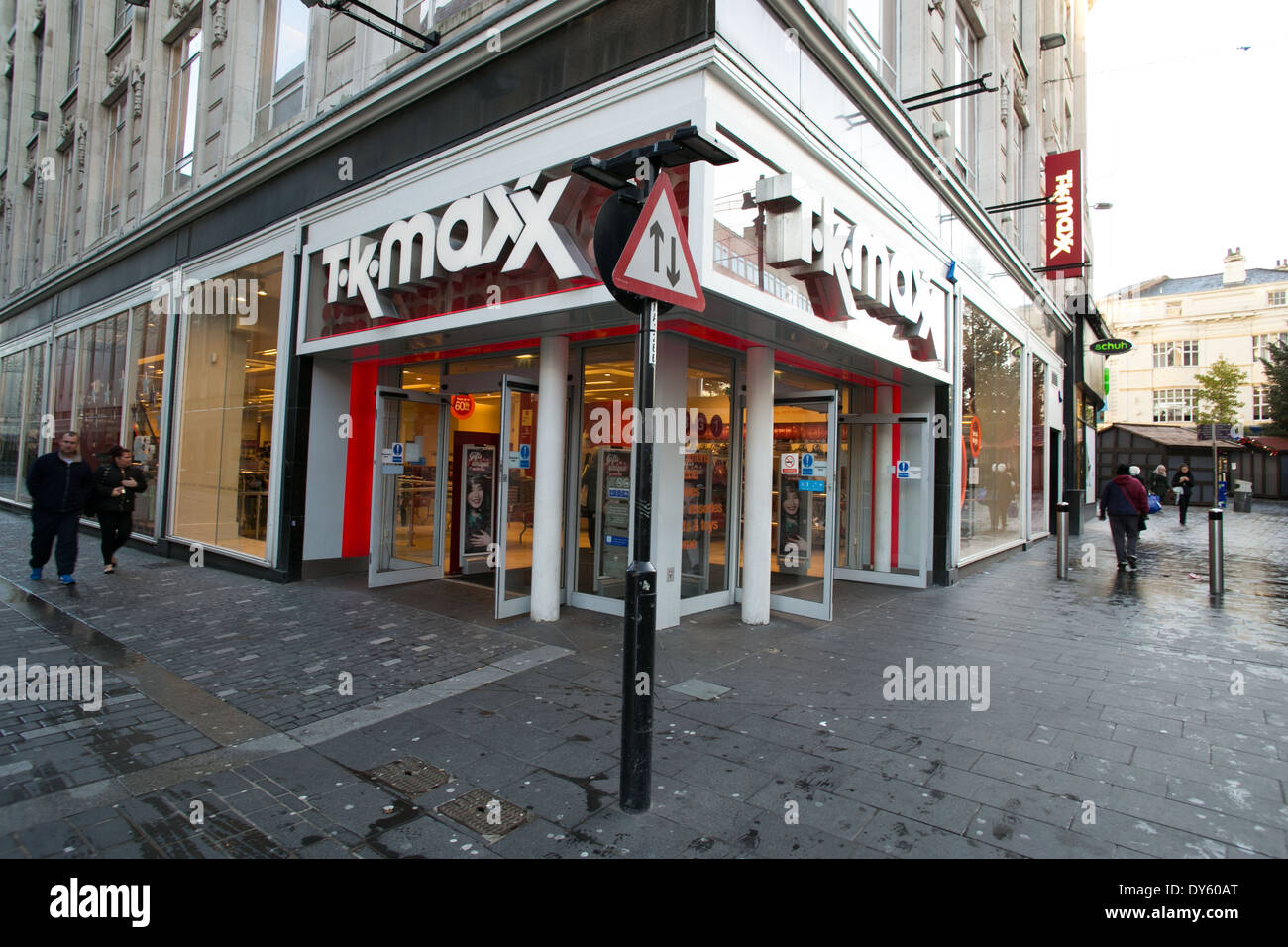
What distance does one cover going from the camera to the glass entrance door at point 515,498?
299 inches

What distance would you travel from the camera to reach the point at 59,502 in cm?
901

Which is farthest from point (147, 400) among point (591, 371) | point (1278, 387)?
point (1278, 387)

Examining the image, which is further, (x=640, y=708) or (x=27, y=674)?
(x=27, y=674)

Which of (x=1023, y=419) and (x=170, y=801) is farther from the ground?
(x=1023, y=419)

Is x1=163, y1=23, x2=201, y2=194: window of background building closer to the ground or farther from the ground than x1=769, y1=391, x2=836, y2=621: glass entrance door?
farther from the ground

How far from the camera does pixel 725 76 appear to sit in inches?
230

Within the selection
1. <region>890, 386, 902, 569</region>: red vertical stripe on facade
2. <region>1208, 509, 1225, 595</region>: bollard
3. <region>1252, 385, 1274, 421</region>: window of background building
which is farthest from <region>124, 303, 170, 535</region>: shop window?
<region>1252, 385, 1274, 421</region>: window of background building

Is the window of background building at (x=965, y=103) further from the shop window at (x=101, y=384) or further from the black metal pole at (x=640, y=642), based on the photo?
the shop window at (x=101, y=384)

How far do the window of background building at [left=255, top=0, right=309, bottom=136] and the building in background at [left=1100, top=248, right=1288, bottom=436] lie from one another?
5757 cm

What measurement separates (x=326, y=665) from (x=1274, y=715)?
23.2 feet

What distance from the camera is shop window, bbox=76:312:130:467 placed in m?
14.8

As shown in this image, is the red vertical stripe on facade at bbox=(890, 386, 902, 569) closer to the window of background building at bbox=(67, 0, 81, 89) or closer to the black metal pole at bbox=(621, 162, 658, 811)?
the black metal pole at bbox=(621, 162, 658, 811)

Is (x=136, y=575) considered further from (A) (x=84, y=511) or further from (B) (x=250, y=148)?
(B) (x=250, y=148)
